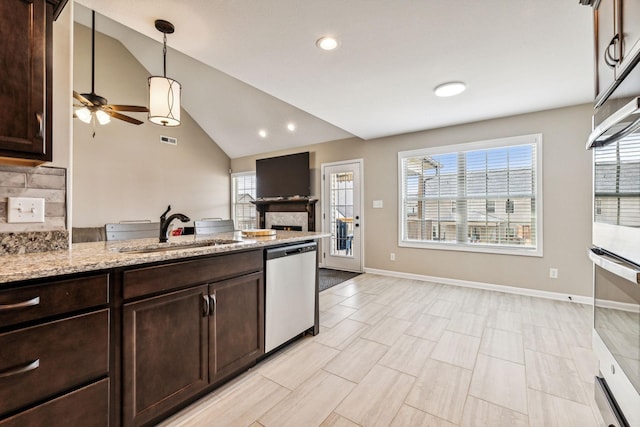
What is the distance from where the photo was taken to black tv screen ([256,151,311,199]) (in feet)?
18.5

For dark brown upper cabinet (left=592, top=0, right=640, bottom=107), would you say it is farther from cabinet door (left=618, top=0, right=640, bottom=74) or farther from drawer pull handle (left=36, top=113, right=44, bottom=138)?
drawer pull handle (left=36, top=113, right=44, bottom=138)

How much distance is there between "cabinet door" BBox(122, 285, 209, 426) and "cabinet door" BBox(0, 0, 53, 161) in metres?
0.83

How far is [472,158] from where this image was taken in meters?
4.08

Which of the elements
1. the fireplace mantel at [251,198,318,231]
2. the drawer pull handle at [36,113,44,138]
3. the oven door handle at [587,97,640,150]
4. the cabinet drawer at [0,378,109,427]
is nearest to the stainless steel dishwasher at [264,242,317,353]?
the cabinet drawer at [0,378,109,427]

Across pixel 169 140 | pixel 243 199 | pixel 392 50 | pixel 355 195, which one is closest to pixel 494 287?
pixel 355 195

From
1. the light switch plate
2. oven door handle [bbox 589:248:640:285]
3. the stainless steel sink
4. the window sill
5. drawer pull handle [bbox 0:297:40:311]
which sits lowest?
the window sill

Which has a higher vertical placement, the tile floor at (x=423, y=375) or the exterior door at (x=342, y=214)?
the exterior door at (x=342, y=214)

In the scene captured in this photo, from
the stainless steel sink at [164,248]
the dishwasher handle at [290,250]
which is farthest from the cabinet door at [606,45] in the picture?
the stainless steel sink at [164,248]

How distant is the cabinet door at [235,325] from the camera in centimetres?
167

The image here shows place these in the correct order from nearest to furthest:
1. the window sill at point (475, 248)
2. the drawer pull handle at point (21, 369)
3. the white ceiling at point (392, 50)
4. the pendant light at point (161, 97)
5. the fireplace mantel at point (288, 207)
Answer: the drawer pull handle at point (21, 369) → the white ceiling at point (392, 50) → the pendant light at point (161, 97) → the window sill at point (475, 248) → the fireplace mantel at point (288, 207)

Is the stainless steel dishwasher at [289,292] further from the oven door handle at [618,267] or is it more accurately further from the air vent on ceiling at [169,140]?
the air vent on ceiling at [169,140]

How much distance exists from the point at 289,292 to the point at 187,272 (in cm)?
90

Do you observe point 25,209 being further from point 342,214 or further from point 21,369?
point 342,214

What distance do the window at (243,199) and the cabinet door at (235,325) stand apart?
501 centimetres
